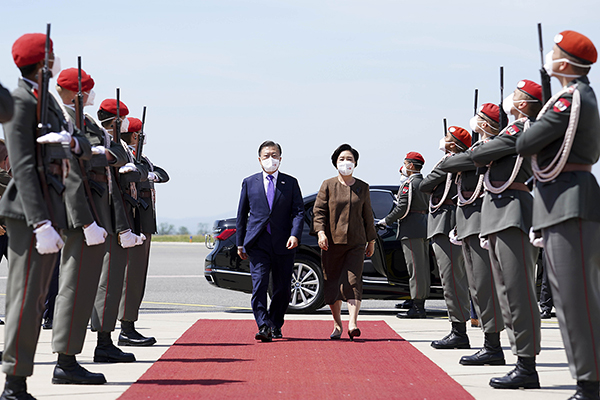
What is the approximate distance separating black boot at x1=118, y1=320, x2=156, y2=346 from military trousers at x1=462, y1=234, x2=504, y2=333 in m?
3.26

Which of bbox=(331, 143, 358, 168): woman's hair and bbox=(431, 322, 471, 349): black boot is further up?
bbox=(331, 143, 358, 168): woman's hair

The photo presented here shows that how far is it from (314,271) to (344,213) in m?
2.68

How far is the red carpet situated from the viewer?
18.5 ft

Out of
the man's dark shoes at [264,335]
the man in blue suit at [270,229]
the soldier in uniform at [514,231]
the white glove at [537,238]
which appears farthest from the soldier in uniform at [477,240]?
the man's dark shoes at [264,335]

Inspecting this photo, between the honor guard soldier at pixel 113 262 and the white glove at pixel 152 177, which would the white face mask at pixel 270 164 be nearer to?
the white glove at pixel 152 177

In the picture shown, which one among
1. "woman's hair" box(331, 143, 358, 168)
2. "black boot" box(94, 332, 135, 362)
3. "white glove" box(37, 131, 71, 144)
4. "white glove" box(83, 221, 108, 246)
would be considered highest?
"white glove" box(37, 131, 71, 144)

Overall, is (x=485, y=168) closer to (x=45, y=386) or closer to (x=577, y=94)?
(x=577, y=94)

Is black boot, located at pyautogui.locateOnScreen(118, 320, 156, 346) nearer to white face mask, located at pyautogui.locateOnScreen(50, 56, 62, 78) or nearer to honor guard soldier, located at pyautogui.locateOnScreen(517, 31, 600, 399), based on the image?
white face mask, located at pyautogui.locateOnScreen(50, 56, 62, 78)

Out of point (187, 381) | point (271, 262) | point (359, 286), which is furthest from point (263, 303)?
point (187, 381)

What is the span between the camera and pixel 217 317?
11328 millimetres

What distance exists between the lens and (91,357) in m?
7.49

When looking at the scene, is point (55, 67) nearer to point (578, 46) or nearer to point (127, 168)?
point (127, 168)

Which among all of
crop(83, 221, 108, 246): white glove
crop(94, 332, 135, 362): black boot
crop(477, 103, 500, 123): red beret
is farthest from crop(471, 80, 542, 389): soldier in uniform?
crop(94, 332, 135, 362): black boot

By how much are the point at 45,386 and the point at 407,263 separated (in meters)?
6.49
